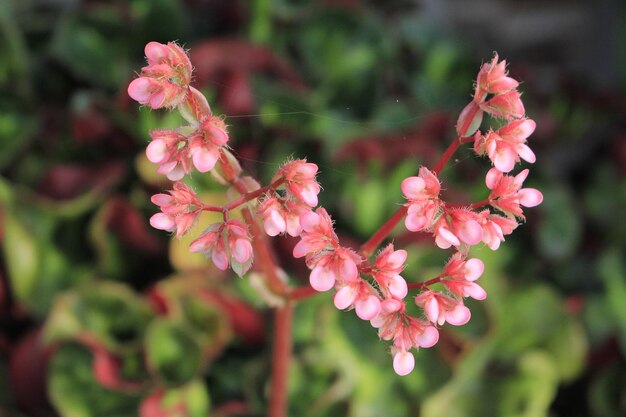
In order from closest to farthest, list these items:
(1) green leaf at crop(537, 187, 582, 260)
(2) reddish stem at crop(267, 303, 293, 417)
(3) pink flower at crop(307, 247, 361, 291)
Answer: (3) pink flower at crop(307, 247, 361, 291), (2) reddish stem at crop(267, 303, 293, 417), (1) green leaf at crop(537, 187, 582, 260)

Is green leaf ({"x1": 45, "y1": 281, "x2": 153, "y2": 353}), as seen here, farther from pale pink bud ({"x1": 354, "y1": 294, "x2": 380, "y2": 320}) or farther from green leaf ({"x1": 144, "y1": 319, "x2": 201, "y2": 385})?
pale pink bud ({"x1": 354, "y1": 294, "x2": 380, "y2": 320})

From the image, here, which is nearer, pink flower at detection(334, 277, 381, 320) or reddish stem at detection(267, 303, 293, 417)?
pink flower at detection(334, 277, 381, 320)

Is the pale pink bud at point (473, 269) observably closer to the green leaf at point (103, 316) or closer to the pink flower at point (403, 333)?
the pink flower at point (403, 333)

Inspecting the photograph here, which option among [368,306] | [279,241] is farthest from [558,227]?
[368,306]

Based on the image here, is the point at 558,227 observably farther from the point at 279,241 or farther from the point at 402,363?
the point at 402,363

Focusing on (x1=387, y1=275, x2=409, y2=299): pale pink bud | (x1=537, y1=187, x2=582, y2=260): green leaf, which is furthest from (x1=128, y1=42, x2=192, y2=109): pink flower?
(x1=537, y1=187, x2=582, y2=260): green leaf

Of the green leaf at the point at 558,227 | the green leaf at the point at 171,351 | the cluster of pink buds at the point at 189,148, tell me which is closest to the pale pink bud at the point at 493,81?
the cluster of pink buds at the point at 189,148

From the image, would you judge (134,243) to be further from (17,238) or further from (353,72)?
(353,72)

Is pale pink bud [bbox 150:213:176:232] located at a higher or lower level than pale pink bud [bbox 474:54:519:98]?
lower
